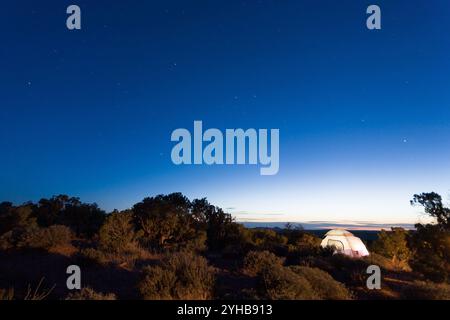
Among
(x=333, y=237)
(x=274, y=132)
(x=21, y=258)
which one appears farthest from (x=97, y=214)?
(x=274, y=132)

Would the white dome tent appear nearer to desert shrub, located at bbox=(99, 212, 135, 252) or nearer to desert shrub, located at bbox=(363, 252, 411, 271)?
desert shrub, located at bbox=(363, 252, 411, 271)

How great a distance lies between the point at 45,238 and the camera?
50.8 ft

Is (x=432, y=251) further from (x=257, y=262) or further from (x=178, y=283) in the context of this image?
(x=178, y=283)

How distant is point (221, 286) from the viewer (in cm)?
992

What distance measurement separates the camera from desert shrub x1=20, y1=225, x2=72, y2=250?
597 inches

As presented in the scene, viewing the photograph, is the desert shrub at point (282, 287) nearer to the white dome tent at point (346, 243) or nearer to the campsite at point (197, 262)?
the campsite at point (197, 262)

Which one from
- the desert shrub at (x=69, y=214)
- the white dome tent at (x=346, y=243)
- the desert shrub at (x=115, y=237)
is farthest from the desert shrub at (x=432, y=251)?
the desert shrub at (x=69, y=214)

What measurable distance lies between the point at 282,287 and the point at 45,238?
12.1 meters

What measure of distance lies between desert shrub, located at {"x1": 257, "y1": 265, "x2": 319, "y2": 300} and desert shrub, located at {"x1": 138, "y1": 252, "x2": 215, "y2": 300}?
1406 mm

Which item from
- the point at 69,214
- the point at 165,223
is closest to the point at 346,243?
the point at 165,223

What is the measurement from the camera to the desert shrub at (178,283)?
27.0 feet

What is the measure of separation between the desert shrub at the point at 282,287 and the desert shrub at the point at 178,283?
1406 mm
